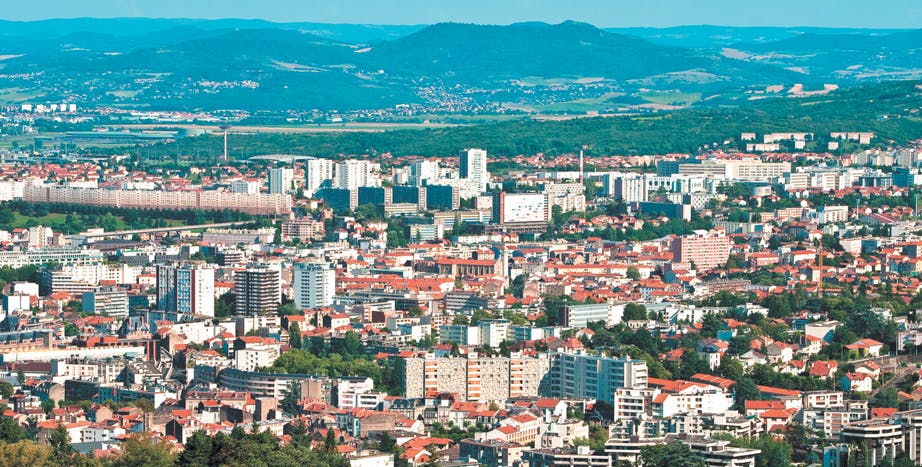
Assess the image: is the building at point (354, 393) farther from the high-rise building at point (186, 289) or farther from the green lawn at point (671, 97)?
the green lawn at point (671, 97)

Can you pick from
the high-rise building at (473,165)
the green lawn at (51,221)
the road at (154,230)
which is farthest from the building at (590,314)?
the high-rise building at (473,165)

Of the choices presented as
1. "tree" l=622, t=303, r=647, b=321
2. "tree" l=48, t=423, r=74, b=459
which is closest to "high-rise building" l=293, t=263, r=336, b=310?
"tree" l=622, t=303, r=647, b=321

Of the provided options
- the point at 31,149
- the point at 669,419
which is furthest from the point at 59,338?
the point at 31,149

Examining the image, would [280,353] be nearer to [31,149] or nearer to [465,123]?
[31,149]

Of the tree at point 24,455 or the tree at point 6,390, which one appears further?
the tree at point 6,390

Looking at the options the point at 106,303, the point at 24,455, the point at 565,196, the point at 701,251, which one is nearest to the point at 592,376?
the point at 24,455

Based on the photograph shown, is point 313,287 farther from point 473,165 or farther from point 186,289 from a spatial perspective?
point 473,165
